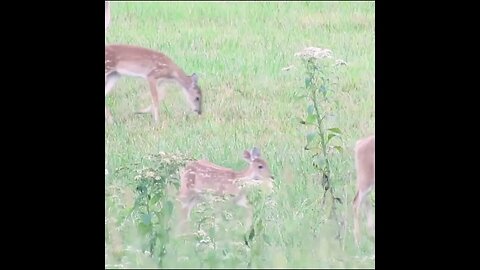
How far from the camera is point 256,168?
5.34m

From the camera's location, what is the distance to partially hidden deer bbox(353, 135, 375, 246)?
5.25m

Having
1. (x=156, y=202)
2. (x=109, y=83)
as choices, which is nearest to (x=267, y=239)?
(x=156, y=202)

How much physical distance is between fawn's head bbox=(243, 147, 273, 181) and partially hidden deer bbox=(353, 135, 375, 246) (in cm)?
34

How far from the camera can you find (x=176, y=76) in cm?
553

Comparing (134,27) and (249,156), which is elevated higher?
(134,27)

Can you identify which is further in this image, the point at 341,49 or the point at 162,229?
the point at 341,49

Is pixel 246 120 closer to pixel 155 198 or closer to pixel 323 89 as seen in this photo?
pixel 323 89

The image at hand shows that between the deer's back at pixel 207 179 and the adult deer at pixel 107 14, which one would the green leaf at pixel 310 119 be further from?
the adult deer at pixel 107 14

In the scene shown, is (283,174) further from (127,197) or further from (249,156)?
(127,197)

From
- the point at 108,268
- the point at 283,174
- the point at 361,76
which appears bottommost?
the point at 108,268

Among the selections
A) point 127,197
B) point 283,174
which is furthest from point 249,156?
point 127,197

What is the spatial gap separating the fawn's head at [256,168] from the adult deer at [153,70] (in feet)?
1.00

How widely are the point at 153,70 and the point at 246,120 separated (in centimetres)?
43

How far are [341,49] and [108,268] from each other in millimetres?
1308
